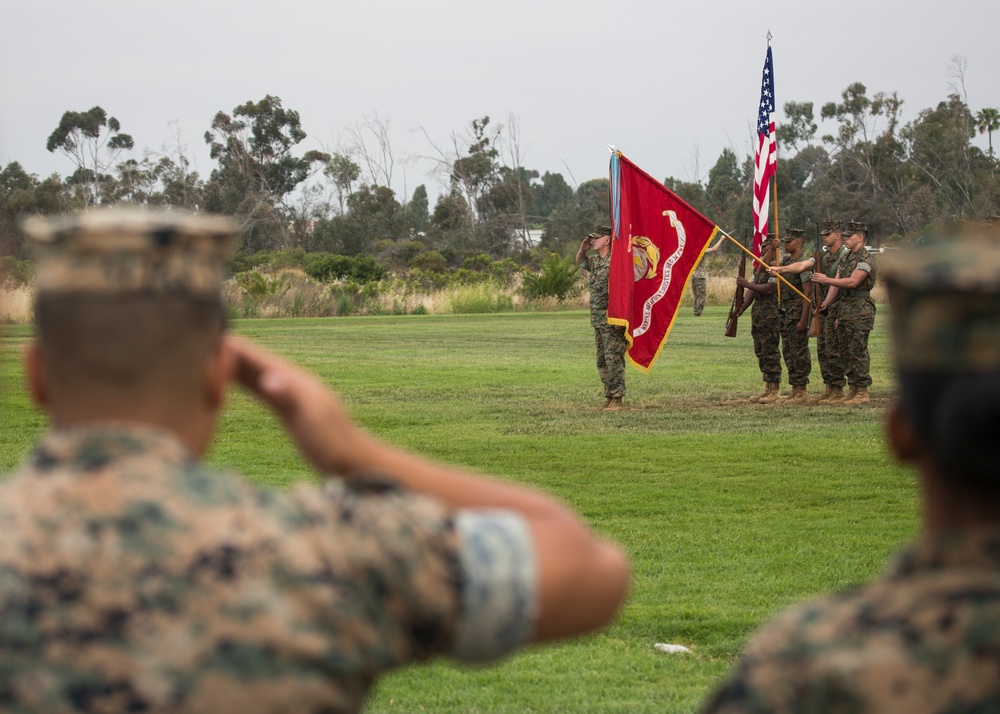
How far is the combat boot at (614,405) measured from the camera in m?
14.5

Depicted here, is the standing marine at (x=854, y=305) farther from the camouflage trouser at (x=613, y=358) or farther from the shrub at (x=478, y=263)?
the shrub at (x=478, y=263)

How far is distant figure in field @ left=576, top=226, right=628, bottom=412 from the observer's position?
47.5ft

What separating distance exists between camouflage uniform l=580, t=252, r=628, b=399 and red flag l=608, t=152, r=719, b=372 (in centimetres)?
34

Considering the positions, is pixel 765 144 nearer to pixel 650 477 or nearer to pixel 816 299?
pixel 816 299

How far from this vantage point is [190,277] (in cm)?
166

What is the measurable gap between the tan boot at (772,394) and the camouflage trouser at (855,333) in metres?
0.83

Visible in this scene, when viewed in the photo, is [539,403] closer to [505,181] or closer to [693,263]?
[693,263]

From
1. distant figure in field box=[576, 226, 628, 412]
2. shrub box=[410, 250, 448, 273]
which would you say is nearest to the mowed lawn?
distant figure in field box=[576, 226, 628, 412]

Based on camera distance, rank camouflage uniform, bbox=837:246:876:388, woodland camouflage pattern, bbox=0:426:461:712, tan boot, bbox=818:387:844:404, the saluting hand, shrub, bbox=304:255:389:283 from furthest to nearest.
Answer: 1. shrub, bbox=304:255:389:283
2. tan boot, bbox=818:387:844:404
3. camouflage uniform, bbox=837:246:876:388
4. the saluting hand
5. woodland camouflage pattern, bbox=0:426:461:712

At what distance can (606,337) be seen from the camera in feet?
47.5

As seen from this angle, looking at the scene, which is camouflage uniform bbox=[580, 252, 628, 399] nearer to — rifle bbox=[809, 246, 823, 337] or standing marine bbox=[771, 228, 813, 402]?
standing marine bbox=[771, 228, 813, 402]

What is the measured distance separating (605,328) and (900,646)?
13096mm

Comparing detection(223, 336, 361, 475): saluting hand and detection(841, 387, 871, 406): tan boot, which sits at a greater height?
detection(223, 336, 361, 475): saluting hand

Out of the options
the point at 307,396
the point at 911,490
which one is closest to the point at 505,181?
the point at 911,490
